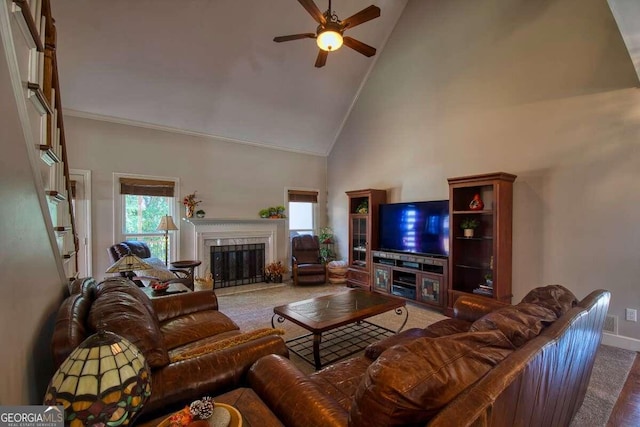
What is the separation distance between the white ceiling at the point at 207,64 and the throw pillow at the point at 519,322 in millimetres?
4495

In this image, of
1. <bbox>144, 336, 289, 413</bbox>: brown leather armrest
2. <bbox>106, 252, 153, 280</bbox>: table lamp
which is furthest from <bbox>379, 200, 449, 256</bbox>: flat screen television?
<bbox>106, 252, 153, 280</bbox>: table lamp

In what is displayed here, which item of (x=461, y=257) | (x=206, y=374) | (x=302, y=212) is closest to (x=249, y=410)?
(x=206, y=374)

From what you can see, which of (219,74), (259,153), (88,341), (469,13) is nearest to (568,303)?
(88,341)

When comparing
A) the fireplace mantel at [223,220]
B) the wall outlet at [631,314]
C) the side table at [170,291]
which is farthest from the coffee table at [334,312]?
the fireplace mantel at [223,220]

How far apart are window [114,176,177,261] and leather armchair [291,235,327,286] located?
2.21m

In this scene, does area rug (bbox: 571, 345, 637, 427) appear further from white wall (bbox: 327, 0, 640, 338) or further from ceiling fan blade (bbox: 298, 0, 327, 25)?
ceiling fan blade (bbox: 298, 0, 327, 25)

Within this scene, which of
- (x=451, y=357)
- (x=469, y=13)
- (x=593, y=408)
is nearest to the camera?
(x=451, y=357)

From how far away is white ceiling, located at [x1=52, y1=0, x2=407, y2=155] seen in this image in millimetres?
3641

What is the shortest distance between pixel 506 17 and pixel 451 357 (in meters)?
4.54

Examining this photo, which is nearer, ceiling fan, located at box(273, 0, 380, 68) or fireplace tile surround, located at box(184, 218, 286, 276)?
ceiling fan, located at box(273, 0, 380, 68)

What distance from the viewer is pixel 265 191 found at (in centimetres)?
604

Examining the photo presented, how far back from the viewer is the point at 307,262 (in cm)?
600

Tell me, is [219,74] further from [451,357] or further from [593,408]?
[593,408]

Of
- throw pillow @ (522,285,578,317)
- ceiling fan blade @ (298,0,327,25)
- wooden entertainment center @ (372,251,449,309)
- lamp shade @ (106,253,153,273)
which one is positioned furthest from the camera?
wooden entertainment center @ (372,251,449,309)
